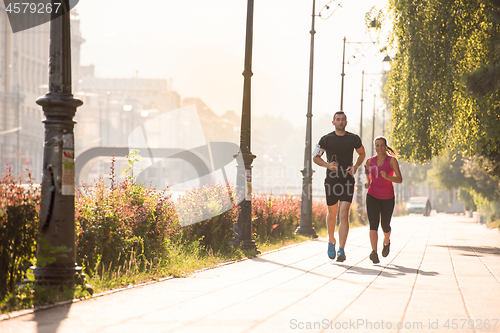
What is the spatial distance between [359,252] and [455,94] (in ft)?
21.0

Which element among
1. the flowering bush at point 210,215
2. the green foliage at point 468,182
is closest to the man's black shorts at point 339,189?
the flowering bush at point 210,215

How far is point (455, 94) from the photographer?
55.1 ft

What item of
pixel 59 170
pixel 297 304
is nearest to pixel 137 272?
pixel 59 170

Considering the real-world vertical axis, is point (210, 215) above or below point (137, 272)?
above

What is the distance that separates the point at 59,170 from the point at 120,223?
72.7 inches

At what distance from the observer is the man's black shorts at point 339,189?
31.8 feet

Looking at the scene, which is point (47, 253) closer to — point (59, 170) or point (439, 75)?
point (59, 170)

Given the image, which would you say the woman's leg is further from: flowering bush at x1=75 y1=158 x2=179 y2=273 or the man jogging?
flowering bush at x1=75 y1=158 x2=179 y2=273

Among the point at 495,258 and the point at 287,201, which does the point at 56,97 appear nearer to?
the point at 495,258

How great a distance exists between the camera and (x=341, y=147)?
10.0 meters

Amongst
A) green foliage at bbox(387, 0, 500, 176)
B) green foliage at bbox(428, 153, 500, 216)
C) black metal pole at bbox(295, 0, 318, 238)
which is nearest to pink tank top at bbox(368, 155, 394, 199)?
green foliage at bbox(387, 0, 500, 176)

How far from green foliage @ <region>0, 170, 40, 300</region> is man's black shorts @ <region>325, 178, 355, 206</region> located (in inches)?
184

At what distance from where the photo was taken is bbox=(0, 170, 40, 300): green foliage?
616 centimetres

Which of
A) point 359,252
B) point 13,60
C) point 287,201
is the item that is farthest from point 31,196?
point 13,60
